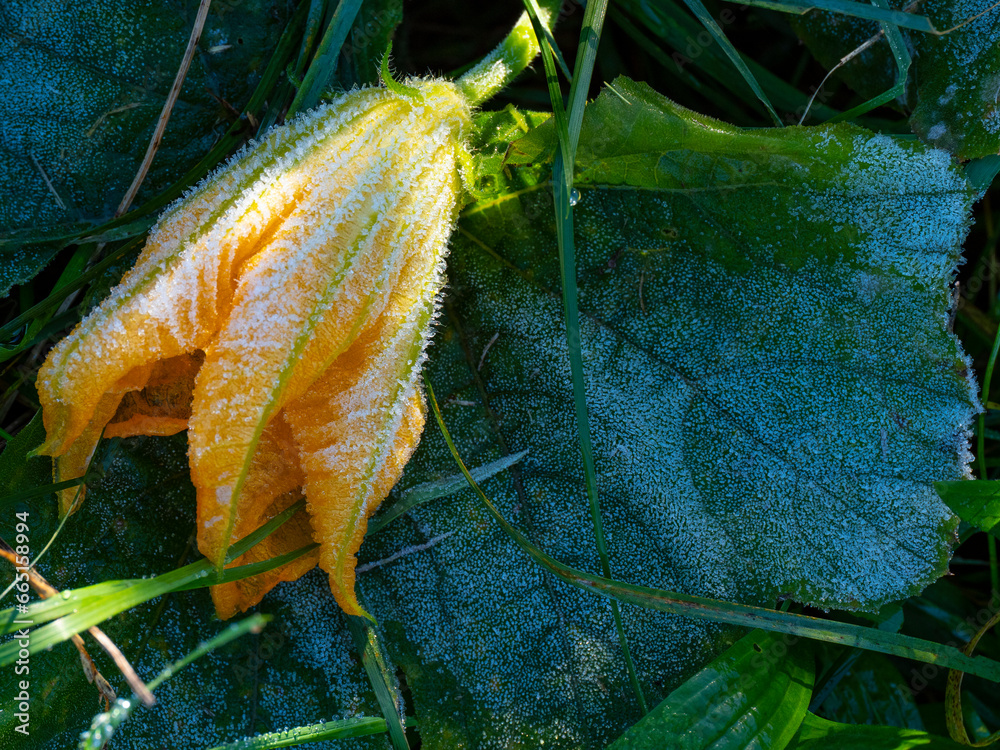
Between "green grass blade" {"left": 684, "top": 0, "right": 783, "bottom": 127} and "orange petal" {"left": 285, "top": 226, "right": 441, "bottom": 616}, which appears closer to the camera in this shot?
"orange petal" {"left": 285, "top": 226, "right": 441, "bottom": 616}

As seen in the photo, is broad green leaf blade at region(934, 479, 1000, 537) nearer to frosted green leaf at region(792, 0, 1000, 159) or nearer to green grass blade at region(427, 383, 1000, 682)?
green grass blade at region(427, 383, 1000, 682)

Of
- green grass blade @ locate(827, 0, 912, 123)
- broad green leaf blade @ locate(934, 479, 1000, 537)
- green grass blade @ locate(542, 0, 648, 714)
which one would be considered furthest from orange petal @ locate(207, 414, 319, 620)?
green grass blade @ locate(827, 0, 912, 123)

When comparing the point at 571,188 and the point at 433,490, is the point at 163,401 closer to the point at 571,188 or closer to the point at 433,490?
the point at 433,490

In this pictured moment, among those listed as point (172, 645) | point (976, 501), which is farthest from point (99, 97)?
point (976, 501)

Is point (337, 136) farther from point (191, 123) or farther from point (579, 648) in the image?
point (579, 648)

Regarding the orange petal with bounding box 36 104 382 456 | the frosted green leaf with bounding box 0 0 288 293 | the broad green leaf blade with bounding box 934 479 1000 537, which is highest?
the frosted green leaf with bounding box 0 0 288 293

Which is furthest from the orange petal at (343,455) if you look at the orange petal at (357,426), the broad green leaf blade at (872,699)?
the broad green leaf blade at (872,699)

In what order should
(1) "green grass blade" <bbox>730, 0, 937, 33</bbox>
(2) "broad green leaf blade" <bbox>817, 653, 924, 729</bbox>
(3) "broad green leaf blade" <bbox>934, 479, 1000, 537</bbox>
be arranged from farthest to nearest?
(2) "broad green leaf blade" <bbox>817, 653, 924, 729</bbox> → (3) "broad green leaf blade" <bbox>934, 479, 1000, 537</bbox> → (1) "green grass blade" <bbox>730, 0, 937, 33</bbox>
